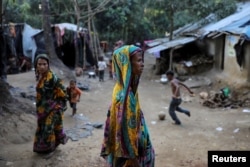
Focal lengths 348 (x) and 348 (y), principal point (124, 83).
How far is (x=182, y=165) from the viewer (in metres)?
4.83

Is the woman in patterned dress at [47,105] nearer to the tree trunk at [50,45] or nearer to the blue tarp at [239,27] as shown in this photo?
the blue tarp at [239,27]

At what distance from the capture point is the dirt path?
15.5ft

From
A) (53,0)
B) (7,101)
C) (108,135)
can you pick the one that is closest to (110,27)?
(53,0)

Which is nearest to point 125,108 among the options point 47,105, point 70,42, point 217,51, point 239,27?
point 47,105

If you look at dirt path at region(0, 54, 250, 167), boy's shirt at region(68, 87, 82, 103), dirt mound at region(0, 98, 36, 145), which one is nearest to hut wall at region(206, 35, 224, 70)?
dirt path at region(0, 54, 250, 167)

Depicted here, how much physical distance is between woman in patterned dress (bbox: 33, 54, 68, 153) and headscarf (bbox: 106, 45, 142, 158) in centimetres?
210

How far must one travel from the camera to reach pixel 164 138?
245 inches

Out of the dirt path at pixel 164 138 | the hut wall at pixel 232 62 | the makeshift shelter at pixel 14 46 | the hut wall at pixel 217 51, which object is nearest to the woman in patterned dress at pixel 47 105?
the dirt path at pixel 164 138

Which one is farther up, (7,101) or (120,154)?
(120,154)

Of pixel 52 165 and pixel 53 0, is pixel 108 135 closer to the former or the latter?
pixel 52 165

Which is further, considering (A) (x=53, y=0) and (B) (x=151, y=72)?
A: (A) (x=53, y=0)

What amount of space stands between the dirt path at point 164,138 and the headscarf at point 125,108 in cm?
227

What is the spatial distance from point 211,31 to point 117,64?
10.4 meters

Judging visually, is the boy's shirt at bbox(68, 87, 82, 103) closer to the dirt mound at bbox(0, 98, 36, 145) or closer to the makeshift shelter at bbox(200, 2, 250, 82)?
the dirt mound at bbox(0, 98, 36, 145)
